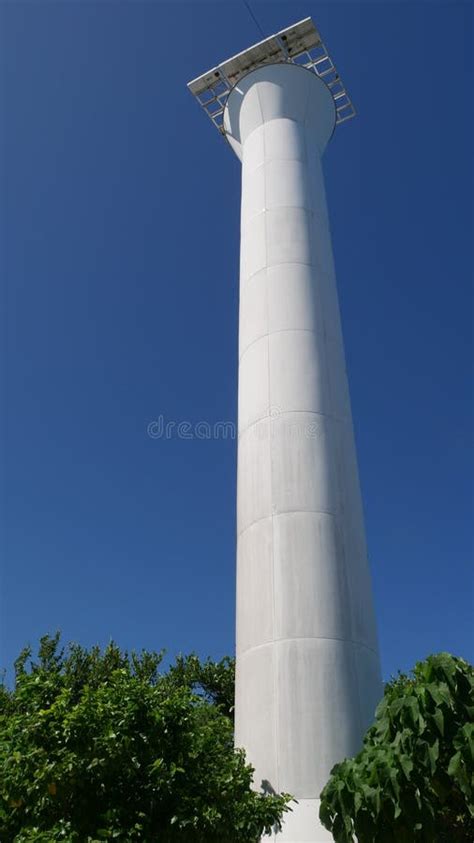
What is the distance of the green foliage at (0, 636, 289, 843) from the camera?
1033 centimetres

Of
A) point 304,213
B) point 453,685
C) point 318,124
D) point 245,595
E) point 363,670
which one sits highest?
point 318,124

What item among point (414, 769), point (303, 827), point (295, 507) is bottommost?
point (303, 827)

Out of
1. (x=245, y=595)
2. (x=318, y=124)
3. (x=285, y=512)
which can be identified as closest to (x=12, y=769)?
(x=245, y=595)

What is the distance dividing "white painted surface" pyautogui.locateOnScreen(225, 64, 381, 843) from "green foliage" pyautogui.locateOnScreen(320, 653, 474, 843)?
305 cm

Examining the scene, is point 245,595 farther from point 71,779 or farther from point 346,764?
point 71,779

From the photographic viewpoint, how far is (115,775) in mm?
10836

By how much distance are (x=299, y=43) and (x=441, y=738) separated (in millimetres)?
29191

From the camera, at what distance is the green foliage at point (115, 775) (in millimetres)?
10328

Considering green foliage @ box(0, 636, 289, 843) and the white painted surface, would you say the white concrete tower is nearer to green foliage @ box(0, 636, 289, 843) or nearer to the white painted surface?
the white painted surface

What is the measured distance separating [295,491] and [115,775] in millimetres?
8667

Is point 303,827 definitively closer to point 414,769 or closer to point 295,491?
point 414,769

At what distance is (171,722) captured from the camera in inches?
450

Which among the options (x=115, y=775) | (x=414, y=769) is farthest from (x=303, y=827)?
(x=115, y=775)

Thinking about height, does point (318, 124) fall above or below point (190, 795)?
above
